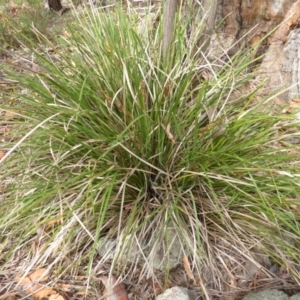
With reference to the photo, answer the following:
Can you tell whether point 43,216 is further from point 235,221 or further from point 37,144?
point 235,221

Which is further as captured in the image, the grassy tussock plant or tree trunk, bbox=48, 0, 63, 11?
tree trunk, bbox=48, 0, 63, 11

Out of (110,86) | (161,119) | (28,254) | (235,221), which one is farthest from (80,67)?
(235,221)

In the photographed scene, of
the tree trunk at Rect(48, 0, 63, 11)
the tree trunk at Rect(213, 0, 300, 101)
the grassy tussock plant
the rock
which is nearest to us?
the rock

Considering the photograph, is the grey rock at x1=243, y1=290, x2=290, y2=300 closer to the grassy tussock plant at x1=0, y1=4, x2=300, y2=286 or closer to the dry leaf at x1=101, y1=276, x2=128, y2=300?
the grassy tussock plant at x1=0, y1=4, x2=300, y2=286

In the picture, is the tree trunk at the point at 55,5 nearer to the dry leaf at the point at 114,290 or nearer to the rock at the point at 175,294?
the dry leaf at the point at 114,290

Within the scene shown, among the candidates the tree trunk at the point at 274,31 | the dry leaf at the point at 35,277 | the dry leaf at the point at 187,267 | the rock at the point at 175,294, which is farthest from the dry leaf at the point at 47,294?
the tree trunk at the point at 274,31

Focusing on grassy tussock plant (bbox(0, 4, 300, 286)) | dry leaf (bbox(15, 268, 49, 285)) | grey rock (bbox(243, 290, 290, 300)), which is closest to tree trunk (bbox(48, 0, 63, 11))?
grassy tussock plant (bbox(0, 4, 300, 286))
